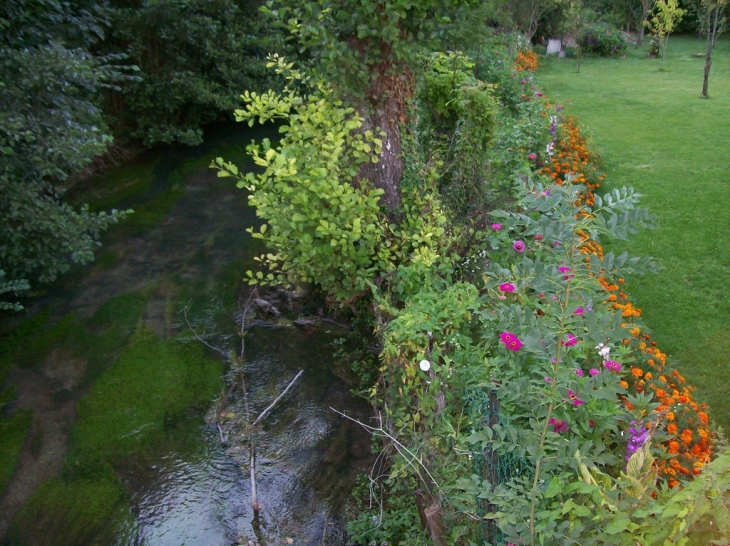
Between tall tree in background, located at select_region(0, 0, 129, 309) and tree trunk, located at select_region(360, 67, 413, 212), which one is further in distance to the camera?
tall tree in background, located at select_region(0, 0, 129, 309)

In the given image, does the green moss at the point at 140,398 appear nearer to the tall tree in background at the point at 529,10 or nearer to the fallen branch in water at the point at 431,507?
the fallen branch in water at the point at 431,507

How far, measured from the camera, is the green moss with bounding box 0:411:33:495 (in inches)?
178

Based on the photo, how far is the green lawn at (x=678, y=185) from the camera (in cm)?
516

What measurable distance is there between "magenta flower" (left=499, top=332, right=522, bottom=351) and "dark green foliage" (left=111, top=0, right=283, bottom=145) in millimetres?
9897

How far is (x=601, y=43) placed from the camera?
2177 centimetres

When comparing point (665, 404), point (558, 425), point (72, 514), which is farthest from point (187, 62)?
point (558, 425)

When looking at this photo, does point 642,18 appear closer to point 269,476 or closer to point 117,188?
point 117,188

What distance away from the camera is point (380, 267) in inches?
189

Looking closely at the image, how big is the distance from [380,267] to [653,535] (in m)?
3.26

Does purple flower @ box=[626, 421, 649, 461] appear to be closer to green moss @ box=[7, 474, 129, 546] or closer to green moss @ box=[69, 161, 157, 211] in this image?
green moss @ box=[7, 474, 129, 546]

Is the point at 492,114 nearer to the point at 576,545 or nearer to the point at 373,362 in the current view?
the point at 373,362

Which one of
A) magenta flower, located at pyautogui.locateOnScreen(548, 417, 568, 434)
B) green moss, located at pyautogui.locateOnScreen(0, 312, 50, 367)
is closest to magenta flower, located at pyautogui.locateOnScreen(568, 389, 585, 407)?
magenta flower, located at pyautogui.locateOnScreen(548, 417, 568, 434)

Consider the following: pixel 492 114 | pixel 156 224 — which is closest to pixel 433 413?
pixel 492 114

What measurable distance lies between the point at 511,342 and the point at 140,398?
3.77m
